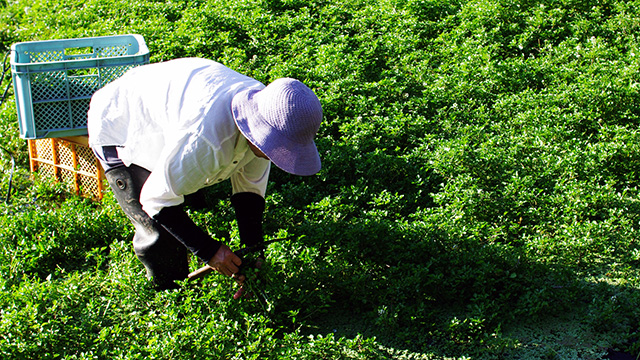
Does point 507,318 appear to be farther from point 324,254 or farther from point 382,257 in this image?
point 324,254

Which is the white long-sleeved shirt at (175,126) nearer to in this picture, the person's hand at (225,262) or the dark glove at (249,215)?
the dark glove at (249,215)

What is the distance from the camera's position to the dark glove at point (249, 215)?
3352 mm

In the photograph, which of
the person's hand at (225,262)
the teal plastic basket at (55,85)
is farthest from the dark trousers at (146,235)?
the teal plastic basket at (55,85)

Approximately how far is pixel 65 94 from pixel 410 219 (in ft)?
8.83

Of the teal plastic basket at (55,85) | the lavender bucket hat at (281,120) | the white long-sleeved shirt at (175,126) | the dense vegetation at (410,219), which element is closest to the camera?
the lavender bucket hat at (281,120)

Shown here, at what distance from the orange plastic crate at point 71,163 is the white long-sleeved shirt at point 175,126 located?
1210mm

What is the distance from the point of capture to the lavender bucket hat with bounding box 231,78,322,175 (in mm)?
2541

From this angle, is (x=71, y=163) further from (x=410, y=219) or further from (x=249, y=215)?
(x=410, y=219)

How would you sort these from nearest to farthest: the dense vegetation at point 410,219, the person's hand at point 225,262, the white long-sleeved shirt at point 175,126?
the white long-sleeved shirt at point 175,126
the person's hand at point 225,262
the dense vegetation at point 410,219

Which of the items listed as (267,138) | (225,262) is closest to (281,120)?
(267,138)

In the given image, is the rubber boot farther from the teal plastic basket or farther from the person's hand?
the teal plastic basket

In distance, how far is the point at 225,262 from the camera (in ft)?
9.67

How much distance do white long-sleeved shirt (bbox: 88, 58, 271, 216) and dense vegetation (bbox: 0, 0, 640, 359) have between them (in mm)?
691

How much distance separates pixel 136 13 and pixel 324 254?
471 cm
